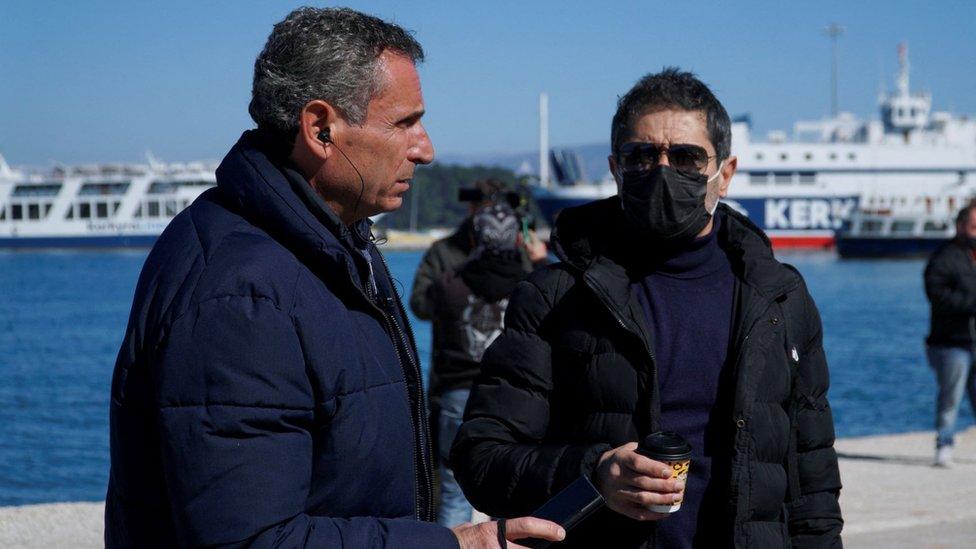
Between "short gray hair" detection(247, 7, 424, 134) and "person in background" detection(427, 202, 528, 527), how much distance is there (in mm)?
2638

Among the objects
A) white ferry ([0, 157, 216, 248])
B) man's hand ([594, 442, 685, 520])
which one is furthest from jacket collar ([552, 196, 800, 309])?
white ferry ([0, 157, 216, 248])

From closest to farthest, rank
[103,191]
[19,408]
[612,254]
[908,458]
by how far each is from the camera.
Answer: [612,254] → [908,458] → [19,408] → [103,191]

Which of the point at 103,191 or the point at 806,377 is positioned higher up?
the point at 806,377

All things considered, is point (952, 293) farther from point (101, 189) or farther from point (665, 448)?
point (101, 189)

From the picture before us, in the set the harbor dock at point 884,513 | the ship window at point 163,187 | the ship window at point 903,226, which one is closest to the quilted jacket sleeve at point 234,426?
the harbor dock at point 884,513

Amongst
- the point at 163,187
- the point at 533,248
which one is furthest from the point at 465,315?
the point at 163,187

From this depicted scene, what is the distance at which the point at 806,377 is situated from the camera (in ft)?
7.98

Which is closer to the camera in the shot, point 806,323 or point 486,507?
point 486,507

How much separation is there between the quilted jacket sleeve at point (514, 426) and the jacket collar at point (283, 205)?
0.67 m

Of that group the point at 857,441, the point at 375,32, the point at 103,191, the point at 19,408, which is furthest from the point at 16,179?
the point at 375,32

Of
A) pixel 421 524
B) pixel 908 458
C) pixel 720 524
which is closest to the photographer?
pixel 421 524

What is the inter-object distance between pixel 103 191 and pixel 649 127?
2989 inches

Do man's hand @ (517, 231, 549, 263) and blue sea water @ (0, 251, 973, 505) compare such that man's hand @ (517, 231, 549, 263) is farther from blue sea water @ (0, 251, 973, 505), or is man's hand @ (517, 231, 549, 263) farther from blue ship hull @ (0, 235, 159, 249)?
blue ship hull @ (0, 235, 159, 249)

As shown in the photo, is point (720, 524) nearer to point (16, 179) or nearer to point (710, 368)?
point (710, 368)
